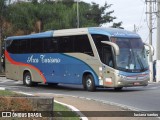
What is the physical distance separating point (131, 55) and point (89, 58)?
7.27ft

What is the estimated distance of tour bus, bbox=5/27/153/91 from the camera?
2391 centimetres

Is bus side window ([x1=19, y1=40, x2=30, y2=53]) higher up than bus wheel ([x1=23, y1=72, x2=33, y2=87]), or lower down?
higher up

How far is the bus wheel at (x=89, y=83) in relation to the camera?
24.8m

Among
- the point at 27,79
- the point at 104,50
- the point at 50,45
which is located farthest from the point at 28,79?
the point at 104,50

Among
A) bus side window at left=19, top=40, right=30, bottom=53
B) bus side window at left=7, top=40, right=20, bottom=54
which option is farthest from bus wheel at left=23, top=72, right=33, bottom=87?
bus side window at left=7, top=40, right=20, bottom=54

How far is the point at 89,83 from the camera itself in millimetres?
25062

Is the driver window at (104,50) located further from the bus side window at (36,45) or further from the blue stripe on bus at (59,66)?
the bus side window at (36,45)

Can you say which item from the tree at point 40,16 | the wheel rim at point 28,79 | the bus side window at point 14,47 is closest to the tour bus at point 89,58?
the wheel rim at point 28,79

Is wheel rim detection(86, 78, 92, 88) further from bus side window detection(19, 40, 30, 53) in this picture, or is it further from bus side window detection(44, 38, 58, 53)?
bus side window detection(19, 40, 30, 53)

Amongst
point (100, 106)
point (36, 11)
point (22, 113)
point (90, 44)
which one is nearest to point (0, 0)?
point (36, 11)

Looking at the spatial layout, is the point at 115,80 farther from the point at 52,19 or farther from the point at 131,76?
the point at 52,19

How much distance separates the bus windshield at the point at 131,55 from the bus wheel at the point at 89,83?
192cm

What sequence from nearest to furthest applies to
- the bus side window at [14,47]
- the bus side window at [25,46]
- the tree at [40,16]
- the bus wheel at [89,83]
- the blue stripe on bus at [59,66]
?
1. the bus wheel at [89,83]
2. the blue stripe on bus at [59,66]
3. the bus side window at [25,46]
4. the bus side window at [14,47]
5. the tree at [40,16]

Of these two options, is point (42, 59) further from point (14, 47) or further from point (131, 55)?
point (131, 55)
